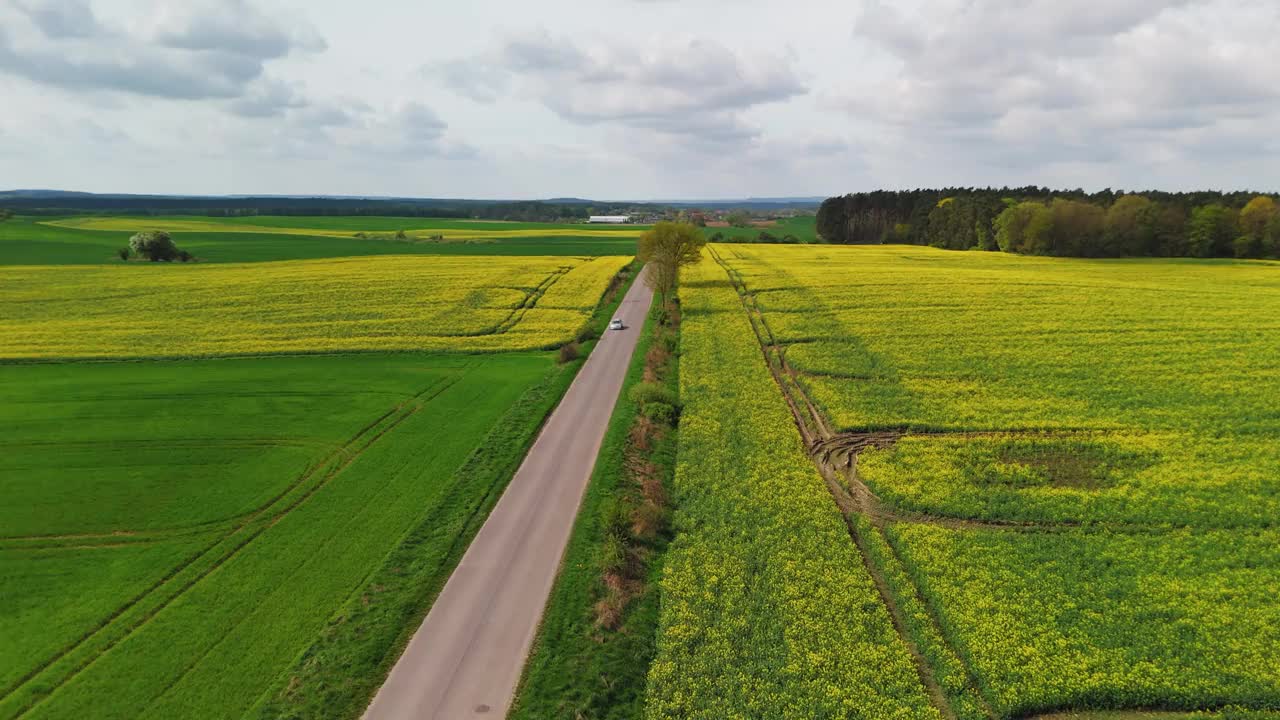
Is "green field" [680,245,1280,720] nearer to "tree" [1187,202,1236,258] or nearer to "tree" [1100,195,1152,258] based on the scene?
"tree" [1100,195,1152,258]

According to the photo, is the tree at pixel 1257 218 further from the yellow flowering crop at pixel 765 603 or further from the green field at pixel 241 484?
the yellow flowering crop at pixel 765 603

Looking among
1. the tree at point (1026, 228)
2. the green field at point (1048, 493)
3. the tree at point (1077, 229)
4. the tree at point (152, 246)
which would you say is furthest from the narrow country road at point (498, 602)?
the tree at point (1077, 229)

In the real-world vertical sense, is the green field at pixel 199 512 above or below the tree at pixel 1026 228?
below

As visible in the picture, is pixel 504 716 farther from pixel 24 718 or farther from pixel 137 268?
pixel 137 268

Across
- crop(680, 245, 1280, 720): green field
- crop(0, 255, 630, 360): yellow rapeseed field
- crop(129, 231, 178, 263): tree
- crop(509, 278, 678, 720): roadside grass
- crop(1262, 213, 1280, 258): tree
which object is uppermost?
crop(1262, 213, 1280, 258): tree

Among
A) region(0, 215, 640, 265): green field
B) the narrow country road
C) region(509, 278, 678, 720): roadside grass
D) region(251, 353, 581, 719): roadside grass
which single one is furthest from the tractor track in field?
region(0, 215, 640, 265): green field

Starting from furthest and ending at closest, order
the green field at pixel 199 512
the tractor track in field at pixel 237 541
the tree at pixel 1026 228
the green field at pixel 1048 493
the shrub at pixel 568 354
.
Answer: the tree at pixel 1026 228, the shrub at pixel 568 354, the green field at pixel 199 512, the tractor track in field at pixel 237 541, the green field at pixel 1048 493
